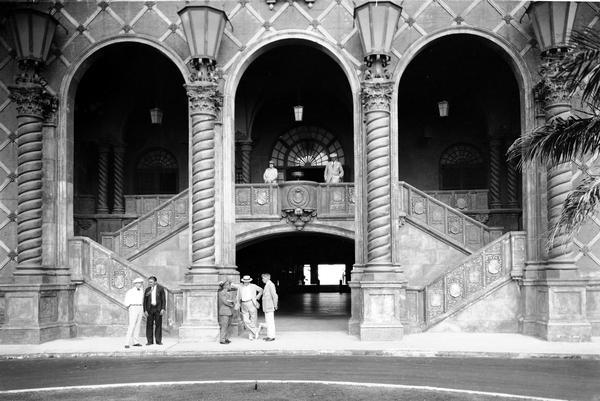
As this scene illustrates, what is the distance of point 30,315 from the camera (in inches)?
708

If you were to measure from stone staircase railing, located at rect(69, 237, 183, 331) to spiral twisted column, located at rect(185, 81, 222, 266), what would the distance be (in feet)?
7.15

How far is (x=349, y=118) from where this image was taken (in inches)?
1104

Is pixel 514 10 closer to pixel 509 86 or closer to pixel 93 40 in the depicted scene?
pixel 509 86

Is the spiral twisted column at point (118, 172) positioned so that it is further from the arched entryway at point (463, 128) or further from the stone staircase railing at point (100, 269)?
the arched entryway at point (463, 128)

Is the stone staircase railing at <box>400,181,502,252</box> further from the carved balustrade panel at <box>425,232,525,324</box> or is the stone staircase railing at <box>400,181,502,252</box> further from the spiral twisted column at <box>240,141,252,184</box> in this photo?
the spiral twisted column at <box>240,141,252,184</box>

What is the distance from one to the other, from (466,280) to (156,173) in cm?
1411

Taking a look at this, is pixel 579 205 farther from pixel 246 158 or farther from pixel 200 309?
pixel 246 158

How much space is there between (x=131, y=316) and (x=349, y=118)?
13996 millimetres

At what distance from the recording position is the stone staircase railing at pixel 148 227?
22.4 metres

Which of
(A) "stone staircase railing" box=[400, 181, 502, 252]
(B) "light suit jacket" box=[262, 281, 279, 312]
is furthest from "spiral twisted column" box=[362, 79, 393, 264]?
(A) "stone staircase railing" box=[400, 181, 502, 252]

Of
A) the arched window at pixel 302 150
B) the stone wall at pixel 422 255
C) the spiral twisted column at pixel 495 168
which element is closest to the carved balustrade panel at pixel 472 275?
the stone wall at pixel 422 255

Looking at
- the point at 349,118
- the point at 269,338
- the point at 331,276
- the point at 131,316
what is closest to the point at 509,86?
the point at 349,118

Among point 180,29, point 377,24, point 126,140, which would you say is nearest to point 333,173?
point 377,24

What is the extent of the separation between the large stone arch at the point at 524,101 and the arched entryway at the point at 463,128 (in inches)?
105
